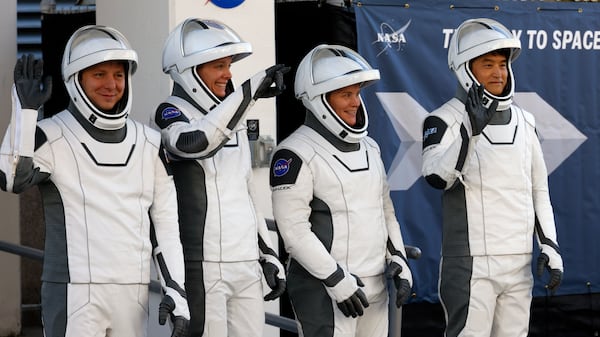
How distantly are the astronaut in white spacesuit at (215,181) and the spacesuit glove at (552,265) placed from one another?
130 cm

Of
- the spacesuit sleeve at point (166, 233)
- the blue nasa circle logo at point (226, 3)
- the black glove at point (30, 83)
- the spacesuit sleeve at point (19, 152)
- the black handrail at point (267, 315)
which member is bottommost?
the black handrail at point (267, 315)

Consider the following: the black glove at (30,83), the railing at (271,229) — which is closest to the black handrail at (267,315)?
the railing at (271,229)

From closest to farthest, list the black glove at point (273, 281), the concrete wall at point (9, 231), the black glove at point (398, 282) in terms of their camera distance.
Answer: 1. the black glove at point (273, 281)
2. the black glove at point (398, 282)
3. the concrete wall at point (9, 231)

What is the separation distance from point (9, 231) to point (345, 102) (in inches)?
128

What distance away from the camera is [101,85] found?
4.41 meters

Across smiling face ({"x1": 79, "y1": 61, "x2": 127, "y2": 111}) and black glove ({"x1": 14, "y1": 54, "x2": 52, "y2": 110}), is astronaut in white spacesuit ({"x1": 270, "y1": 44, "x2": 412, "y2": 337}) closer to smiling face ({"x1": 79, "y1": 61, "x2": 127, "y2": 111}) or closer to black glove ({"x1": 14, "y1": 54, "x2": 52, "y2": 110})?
smiling face ({"x1": 79, "y1": 61, "x2": 127, "y2": 111})

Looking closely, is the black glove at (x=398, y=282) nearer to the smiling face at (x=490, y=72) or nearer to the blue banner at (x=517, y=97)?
the smiling face at (x=490, y=72)

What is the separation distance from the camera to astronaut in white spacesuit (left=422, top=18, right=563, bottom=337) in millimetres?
5348

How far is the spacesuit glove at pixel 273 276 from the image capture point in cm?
481

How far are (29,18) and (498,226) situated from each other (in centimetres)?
459

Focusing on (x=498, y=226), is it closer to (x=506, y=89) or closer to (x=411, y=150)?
(x=506, y=89)

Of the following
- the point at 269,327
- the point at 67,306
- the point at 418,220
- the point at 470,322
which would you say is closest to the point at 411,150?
the point at 418,220

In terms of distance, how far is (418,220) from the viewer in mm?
7031

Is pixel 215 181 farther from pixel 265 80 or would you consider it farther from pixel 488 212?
pixel 488 212
